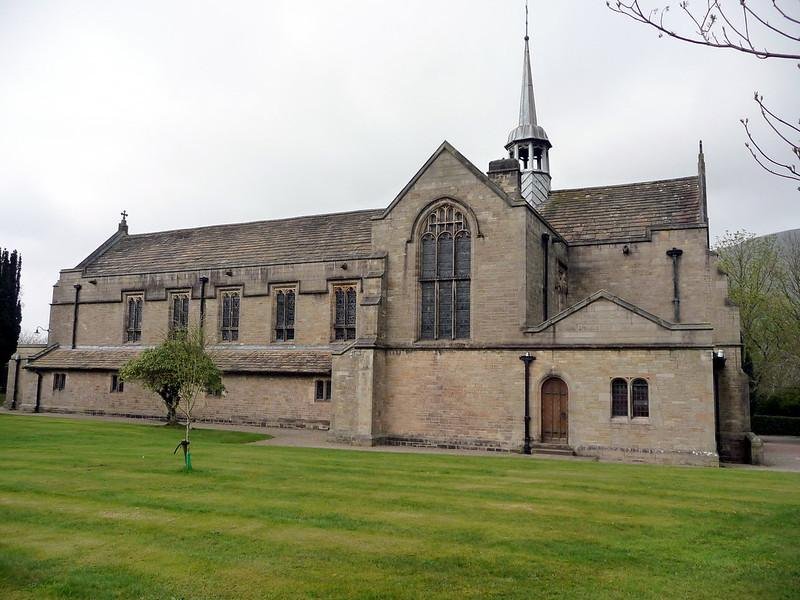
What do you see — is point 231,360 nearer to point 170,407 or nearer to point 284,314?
point 284,314

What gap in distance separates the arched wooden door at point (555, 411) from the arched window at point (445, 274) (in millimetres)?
3927

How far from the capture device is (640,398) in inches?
870

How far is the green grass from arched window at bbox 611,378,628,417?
4555 millimetres

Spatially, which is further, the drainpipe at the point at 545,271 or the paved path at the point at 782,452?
the drainpipe at the point at 545,271

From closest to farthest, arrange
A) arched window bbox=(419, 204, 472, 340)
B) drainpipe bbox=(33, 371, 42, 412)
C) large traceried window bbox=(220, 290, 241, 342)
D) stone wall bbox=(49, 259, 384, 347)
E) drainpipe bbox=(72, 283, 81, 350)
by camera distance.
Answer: arched window bbox=(419, 204, 472, 340) < stone wall bbox=(49, 259, 384, 347) < large traceried window bbox=(220, 290, 241, 342) < drainpipe bbox=(33, 371, 42, 412) < drainpipe bbox=(72, 283, 81, 350)

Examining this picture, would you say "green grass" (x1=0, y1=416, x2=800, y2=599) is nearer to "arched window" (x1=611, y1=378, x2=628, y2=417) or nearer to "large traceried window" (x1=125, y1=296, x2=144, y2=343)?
"arched window" (x1=611, y1=378, x2=628, y2=417)

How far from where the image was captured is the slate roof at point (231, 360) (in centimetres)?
3091

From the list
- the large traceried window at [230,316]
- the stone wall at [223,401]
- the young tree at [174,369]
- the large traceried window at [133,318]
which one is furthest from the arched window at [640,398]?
the large traceried window at [133,318]

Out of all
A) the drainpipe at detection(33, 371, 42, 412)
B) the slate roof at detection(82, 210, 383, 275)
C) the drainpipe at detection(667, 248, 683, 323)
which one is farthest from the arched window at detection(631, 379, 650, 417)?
the drainpipe at detection(33, 371, 42, 412)

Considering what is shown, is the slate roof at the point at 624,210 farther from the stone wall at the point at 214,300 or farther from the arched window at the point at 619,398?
the stone wall at the point at 214,300

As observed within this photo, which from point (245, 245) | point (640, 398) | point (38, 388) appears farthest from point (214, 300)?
point (640, 398)

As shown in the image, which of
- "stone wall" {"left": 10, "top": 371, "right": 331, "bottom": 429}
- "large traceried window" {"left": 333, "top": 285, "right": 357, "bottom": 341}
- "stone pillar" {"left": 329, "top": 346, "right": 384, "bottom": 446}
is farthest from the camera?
"large traceried window" {"left": 333, "top": 285, "right": 357, "bottom": 341}

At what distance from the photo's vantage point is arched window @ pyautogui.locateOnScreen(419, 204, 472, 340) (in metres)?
25.8

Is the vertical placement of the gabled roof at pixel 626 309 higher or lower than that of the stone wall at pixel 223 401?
higher
